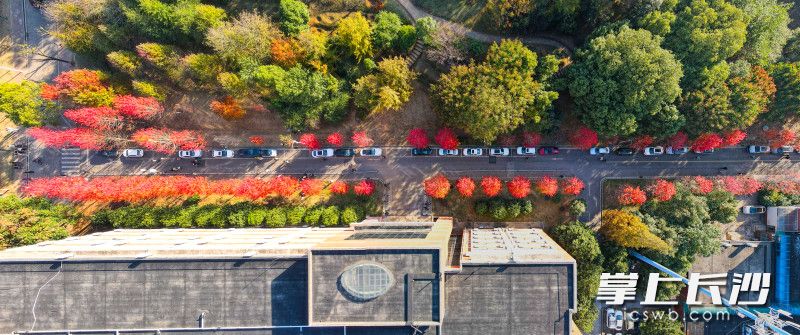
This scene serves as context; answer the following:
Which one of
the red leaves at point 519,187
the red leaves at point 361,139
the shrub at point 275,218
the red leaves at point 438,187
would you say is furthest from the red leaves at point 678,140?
the shrub at point 275,218

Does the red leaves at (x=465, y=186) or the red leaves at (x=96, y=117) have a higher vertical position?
the red leaves at (x=96, y=117)

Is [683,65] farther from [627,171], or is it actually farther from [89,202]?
[89,202]

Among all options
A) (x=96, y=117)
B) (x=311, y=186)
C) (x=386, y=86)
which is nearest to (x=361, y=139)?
(x=386, y=86)

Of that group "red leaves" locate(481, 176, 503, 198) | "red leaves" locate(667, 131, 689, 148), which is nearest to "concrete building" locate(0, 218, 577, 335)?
"red leaves" locate(481, 176, 503, 198)

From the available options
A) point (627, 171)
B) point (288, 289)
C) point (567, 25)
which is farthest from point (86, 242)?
point (627, 171)

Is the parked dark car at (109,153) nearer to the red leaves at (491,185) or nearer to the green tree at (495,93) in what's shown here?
the green tree at (495,93)
